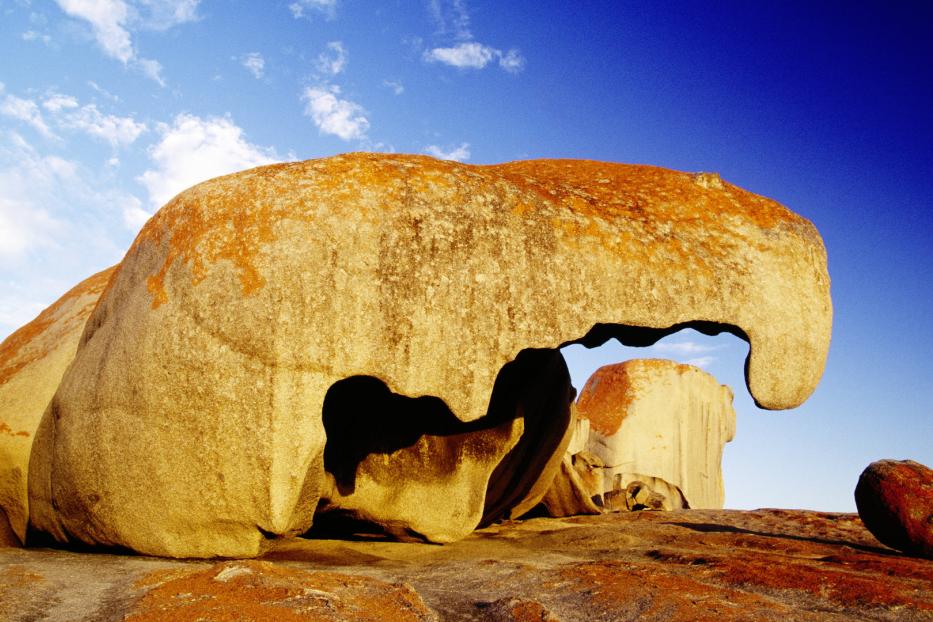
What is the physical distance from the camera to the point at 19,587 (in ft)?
10.8

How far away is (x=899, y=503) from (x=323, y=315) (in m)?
4.30

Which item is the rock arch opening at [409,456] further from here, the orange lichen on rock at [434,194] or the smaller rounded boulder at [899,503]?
the smaller rounded boulder at [899,503]

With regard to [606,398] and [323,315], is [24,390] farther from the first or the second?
[606,398]

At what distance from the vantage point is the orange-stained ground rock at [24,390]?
5.45 m

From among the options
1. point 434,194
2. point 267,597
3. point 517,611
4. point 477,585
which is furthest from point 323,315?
point 517,611

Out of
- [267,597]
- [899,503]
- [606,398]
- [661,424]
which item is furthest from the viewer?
[606,398]

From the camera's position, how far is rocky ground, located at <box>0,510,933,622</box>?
2961mm

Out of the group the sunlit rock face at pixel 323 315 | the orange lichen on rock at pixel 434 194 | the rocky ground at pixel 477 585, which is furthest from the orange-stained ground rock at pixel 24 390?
the orange lichen on rock at pixel 434 194

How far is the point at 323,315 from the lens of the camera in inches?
183

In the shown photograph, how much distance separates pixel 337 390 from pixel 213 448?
4.80 feet

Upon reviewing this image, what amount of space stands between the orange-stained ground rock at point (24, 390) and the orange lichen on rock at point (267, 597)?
8.46ft

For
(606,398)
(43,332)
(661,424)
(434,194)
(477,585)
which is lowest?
(477,585)

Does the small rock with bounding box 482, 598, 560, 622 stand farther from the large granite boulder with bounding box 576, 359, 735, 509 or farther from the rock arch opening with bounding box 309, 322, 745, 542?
the large granite boulder with bounding box 576, 359, 735, 509

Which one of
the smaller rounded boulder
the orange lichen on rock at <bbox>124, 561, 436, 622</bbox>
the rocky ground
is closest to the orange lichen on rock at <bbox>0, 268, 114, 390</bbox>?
the rocky ground
